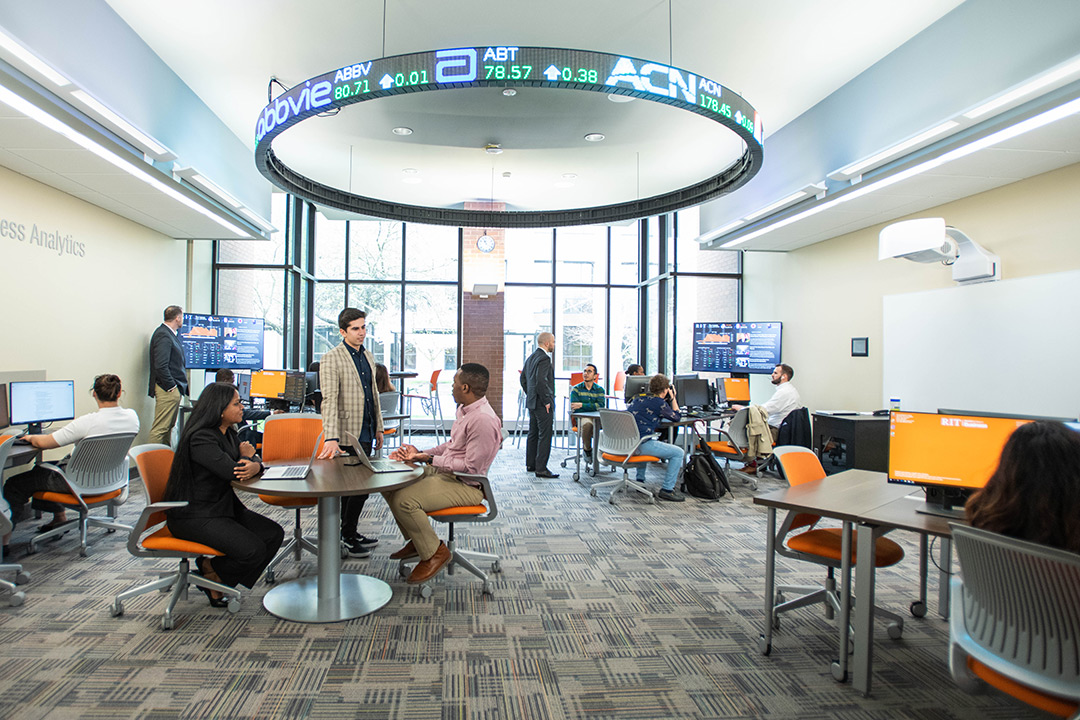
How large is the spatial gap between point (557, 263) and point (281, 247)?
193 inches

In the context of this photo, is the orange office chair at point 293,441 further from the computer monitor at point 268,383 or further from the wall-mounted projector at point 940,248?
the wall-mounted projector at point 940,248

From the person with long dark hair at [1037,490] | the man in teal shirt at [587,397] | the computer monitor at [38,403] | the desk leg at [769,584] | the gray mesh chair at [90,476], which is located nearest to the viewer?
the person with long dark hair at [1037,490]

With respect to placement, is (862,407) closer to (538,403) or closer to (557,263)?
(538,403)

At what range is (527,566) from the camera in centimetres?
392

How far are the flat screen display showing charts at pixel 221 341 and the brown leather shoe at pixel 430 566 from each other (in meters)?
5.80

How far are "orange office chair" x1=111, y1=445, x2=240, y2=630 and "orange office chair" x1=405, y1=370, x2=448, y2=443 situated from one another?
628 centimetres

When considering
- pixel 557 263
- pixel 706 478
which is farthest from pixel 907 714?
pixel 557 263

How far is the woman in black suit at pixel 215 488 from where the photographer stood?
2928mm

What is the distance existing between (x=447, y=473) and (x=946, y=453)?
2.56 meters

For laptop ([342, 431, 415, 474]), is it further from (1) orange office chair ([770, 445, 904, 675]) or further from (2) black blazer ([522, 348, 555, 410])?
(2) black blazer ([522, 348, 555, 410])

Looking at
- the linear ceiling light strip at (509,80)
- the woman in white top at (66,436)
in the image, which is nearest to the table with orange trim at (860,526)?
the linear ceiling light strip at (509,80)

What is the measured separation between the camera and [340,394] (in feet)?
12.4

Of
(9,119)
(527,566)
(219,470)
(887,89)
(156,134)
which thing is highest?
(887,89)

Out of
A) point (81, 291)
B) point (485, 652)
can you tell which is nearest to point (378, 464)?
point (485, 652)
